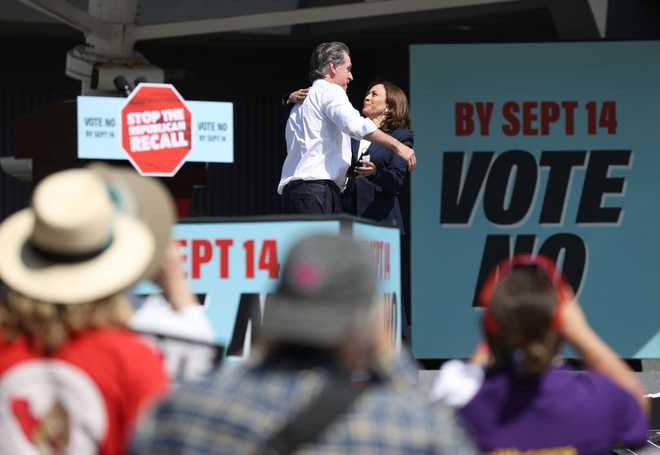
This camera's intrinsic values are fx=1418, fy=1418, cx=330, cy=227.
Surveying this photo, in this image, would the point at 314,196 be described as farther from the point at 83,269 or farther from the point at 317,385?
the point at 317,385

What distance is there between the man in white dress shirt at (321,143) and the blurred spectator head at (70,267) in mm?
4033

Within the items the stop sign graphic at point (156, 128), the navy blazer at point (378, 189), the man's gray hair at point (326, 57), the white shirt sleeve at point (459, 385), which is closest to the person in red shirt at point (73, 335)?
the white shirt sleeve at point (459, 385)

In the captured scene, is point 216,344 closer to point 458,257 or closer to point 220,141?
point 220,141

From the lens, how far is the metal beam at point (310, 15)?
33.8 ft

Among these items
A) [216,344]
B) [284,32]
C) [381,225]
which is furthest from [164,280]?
[284,32]

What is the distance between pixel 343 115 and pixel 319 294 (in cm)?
457

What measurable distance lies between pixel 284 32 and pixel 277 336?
1061cm

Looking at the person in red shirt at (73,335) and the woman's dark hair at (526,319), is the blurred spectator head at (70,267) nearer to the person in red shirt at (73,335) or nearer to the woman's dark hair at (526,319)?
the person in red shirt at (73,335)

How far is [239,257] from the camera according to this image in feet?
17.9

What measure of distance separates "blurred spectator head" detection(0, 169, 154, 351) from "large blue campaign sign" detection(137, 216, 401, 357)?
2518mm

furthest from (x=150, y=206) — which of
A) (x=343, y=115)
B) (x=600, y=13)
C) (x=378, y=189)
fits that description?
(x=600, y=13)

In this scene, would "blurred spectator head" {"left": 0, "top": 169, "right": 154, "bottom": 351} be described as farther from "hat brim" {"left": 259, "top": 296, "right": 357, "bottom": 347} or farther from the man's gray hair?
the man's gray hair

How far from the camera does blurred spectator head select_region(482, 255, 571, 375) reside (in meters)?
2.85

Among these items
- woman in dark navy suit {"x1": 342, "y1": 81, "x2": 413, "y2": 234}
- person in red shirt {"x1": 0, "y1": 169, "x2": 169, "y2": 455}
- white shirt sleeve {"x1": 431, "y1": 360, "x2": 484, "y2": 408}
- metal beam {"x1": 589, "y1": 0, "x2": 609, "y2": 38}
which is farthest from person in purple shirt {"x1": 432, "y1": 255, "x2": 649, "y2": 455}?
metal beam {"x1": 589, "y1": 0, "x2": 609, "y2": 38}
